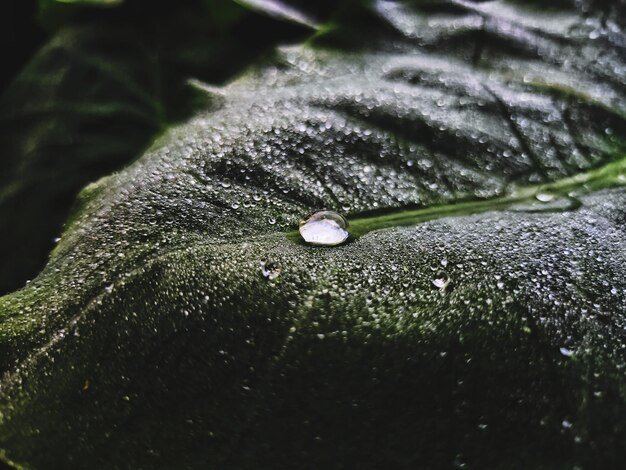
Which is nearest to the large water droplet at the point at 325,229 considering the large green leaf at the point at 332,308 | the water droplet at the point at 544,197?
the large green leaf at the point at 332,308

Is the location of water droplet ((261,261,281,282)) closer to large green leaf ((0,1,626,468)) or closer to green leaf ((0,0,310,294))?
large green leaf ((0,1,626,468))

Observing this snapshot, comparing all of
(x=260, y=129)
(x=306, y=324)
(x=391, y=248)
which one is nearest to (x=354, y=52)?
(x=260, y=129)

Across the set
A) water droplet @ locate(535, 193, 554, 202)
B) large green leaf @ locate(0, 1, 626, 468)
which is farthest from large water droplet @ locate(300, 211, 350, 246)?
water droplet @ locate(535, 193, 554, 202)

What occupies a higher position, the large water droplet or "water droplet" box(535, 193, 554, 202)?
"water droplet" box(535, 193, 554, 202)

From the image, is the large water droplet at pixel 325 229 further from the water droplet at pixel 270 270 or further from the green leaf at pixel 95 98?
the green leaf at pixel 95 98

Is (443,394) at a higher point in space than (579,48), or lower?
lower

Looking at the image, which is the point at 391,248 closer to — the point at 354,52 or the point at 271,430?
the point at 271,430

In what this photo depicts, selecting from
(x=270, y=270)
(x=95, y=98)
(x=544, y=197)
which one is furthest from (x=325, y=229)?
(x=95, y=98)
